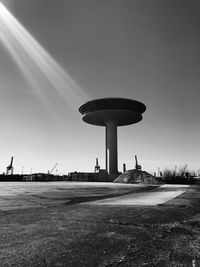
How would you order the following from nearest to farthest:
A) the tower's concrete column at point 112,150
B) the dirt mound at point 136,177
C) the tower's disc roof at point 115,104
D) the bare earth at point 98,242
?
1. the bare earth at point 98,242
2. the dirt mound at point 136,177
3. the tower's disc roof at point 115,104
4. the tower's concrete column at point 112,150

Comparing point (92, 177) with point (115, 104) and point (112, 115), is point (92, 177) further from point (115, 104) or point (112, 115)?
point (115, 104)

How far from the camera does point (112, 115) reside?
9638 centimetres

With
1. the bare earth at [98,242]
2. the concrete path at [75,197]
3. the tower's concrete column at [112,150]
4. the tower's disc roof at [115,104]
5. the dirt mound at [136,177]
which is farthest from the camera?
the tower's concrete column at [112,150]

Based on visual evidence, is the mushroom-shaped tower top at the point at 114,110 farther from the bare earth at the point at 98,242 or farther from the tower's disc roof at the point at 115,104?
the bare earth at the point at 98,242

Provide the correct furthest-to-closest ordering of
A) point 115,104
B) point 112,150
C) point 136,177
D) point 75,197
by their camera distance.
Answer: point 112,150 < point 115,104 < point 136,177 < point 75,197

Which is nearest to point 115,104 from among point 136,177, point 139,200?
point 136,177

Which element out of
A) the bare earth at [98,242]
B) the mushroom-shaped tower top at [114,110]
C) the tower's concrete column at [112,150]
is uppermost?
the mushroom-shaped tower top at [114,110]

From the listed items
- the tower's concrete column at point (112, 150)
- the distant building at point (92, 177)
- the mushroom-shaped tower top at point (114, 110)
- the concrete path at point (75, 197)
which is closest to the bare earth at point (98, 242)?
the concrete path at point (75, 197)

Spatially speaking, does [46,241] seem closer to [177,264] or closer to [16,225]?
[16,225]

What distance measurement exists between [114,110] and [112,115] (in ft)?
11.3

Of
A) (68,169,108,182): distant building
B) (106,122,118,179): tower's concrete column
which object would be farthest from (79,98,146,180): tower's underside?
(68,169,108,182): distant building

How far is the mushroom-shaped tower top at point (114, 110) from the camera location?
9388 cm

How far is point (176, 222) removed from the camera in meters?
6.36

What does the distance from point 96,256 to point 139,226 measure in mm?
2405
